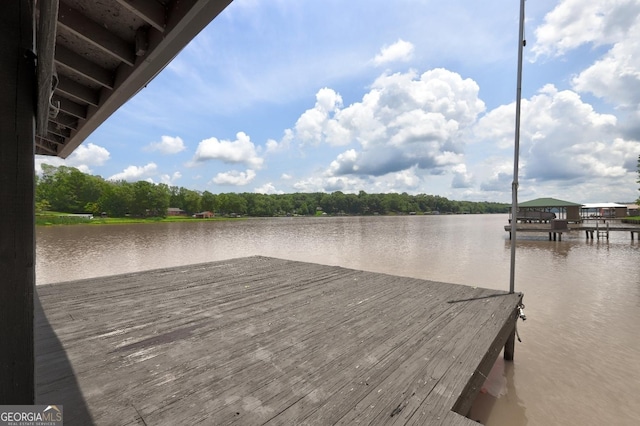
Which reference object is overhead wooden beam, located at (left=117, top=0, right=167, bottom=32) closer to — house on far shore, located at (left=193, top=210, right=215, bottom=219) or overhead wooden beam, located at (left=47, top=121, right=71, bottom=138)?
overhead wooden beam, located at (left=47, top=121, right=71, bottom=138)

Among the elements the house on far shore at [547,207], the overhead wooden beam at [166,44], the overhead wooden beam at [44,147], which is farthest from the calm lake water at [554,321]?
the house on far shore at [547,207]

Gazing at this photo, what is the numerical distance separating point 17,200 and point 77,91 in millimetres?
2958

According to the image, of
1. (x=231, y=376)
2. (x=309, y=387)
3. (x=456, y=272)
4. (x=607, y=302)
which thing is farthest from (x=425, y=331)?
(x=456, y=272)

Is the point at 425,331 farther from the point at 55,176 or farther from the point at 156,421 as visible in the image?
the point at 55,176

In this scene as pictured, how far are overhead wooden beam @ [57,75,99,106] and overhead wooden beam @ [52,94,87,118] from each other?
621mm

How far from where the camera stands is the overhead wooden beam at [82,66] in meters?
2.74

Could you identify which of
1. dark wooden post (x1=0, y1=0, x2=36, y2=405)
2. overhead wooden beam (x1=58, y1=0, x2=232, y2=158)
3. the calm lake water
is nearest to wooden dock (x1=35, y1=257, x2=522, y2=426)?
the calm lake water

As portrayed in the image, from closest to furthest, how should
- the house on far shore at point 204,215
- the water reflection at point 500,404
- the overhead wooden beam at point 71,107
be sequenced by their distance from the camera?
the water reflection at point 500,404
the overhead wooden beam at point 71,107
the house on far shore at point 204,215

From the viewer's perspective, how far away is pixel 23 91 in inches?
51.2

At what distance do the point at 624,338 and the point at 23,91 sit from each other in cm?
932

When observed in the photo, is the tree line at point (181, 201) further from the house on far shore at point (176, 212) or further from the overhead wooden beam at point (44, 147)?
the overhead wooden beam at point (44, 147)

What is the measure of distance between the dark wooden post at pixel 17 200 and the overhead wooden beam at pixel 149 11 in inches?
30.3

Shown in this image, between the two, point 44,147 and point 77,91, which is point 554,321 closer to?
point 77,91

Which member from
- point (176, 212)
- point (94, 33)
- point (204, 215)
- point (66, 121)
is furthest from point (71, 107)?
point (176, 212)
